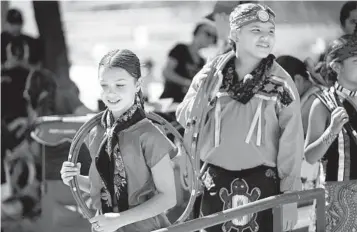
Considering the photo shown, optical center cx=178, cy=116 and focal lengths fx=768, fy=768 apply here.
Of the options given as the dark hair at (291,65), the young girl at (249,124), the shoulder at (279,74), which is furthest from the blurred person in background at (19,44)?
the shoulder at (279,74)

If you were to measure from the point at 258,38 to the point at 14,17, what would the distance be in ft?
8.87

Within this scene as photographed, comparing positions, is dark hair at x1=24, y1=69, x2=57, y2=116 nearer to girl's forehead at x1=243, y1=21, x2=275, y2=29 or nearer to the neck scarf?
the neck scarf

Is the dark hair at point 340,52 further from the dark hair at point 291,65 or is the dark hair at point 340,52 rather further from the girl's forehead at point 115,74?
the girl's forehead at point 115,74

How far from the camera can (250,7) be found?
3.54 metres

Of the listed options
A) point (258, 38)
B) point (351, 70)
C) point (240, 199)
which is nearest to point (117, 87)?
point (258, 38)

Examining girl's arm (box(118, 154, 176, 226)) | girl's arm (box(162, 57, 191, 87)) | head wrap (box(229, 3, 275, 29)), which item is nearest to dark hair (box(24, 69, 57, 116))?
girl's arm (box(162, 57, 191, 87))

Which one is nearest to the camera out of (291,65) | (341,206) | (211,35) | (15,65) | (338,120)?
(338,120)

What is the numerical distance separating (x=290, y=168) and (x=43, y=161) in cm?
264

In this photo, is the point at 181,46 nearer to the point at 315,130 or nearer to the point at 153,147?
the point at 315,130

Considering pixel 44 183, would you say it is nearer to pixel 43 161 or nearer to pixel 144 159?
pixel 43 161

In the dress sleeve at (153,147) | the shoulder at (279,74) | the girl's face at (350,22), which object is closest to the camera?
the dress sleeve at (153,147)

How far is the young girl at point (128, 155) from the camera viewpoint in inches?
115

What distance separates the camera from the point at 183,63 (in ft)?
17.3

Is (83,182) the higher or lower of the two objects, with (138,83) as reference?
lower
